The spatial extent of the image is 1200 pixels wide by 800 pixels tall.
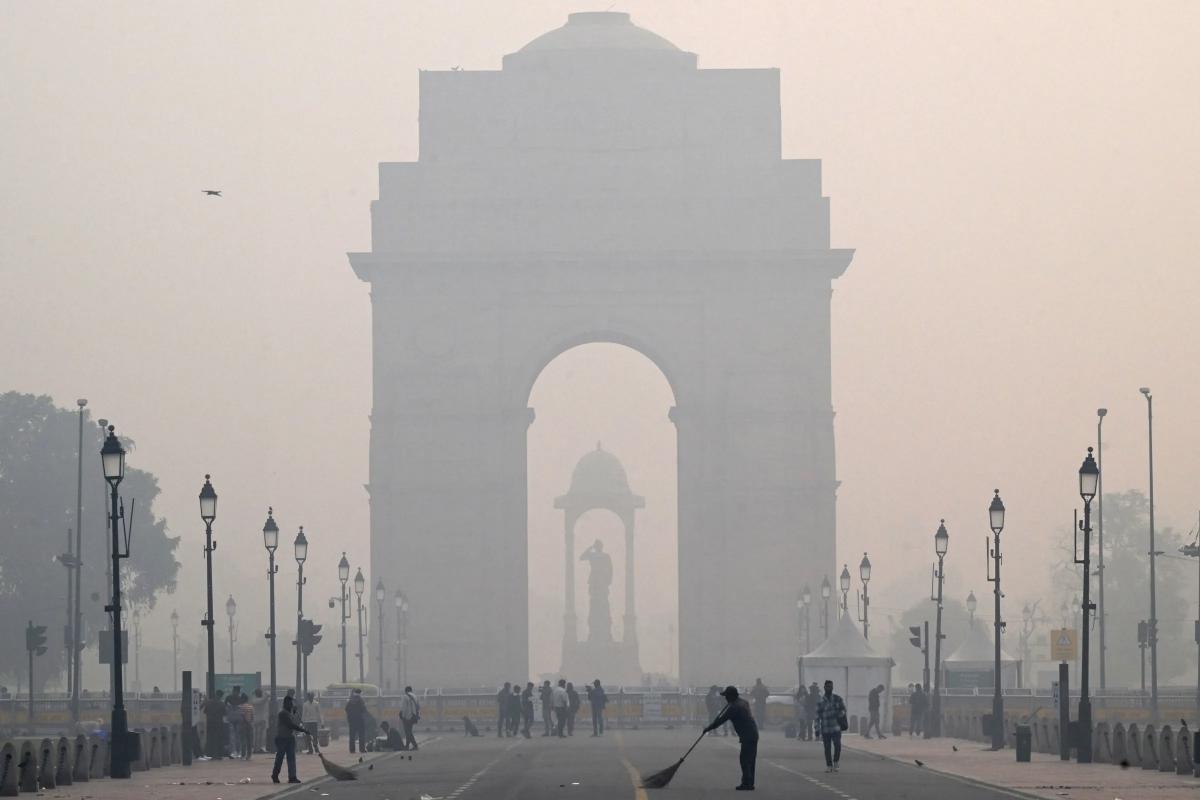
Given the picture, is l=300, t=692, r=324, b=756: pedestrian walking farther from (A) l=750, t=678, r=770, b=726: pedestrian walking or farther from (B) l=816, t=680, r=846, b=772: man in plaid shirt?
(A) l=750, t=678, r=770, b=726: pedestrian walking

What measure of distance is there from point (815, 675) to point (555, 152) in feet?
113

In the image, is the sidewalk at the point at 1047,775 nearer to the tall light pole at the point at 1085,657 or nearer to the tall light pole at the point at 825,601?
the tall light pole at the point at 1085,657

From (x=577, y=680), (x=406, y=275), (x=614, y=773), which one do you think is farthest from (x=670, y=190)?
(x=614, y=773)

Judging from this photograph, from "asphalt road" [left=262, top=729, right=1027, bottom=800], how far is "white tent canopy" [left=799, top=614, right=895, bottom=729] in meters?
8.21

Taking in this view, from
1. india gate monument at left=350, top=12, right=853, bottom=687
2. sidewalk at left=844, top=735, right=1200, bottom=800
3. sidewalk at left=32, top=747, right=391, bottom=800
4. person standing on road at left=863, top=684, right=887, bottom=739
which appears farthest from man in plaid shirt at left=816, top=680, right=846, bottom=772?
india gate monument at left=350, top=12, right=853, bottom=687

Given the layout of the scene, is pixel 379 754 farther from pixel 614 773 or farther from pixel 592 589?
pixel 592 589

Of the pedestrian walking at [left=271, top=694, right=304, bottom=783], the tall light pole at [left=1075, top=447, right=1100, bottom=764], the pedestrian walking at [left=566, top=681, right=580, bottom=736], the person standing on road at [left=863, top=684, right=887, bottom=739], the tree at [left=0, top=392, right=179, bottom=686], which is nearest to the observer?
the pedestrian walking at [left=271, top=694, right=304, bottom=783]

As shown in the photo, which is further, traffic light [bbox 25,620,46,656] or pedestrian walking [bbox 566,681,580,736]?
traffic light [bbox 25,620,46,656]

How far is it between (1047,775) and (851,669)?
23774mm

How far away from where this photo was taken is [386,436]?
301 feet

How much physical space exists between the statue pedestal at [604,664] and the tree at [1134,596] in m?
22.4

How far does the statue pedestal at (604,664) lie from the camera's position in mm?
129500

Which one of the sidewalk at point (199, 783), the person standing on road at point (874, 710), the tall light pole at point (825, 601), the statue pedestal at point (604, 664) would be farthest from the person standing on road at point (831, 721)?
the statue pedestal at point (604, 664)

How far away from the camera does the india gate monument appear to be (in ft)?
297
